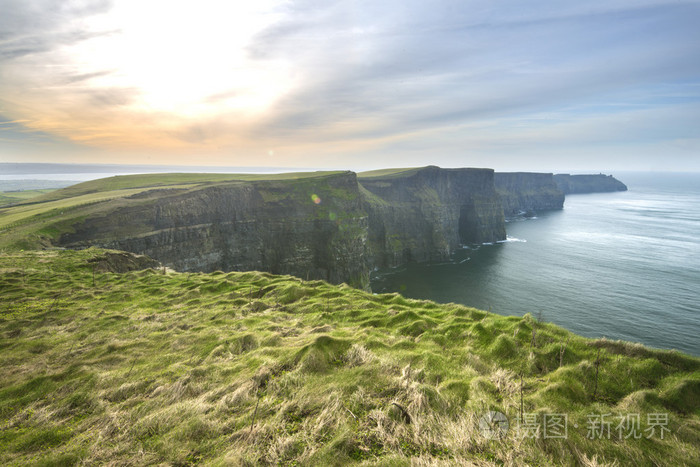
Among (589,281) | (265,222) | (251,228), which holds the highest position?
(265,222)

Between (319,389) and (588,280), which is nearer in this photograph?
(319,389)

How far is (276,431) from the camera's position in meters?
6.33

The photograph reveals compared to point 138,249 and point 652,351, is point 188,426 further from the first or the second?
point 138,249

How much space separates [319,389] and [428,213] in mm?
107270

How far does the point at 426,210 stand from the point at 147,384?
108247 mm

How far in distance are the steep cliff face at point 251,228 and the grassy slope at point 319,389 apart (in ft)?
Answer: 130

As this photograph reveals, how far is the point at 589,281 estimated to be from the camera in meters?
68.1

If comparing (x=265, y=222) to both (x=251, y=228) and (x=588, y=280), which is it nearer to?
(x=251, y=228)

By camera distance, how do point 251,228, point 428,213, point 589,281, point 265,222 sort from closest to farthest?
point 251,228
point 589,281
point 265,222
point 428,213

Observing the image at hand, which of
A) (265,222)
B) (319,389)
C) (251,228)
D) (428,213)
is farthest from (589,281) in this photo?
(319,389)

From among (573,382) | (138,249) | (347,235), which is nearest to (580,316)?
(347,235)

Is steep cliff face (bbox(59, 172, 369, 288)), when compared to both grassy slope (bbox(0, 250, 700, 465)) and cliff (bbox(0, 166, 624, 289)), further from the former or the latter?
grassy slope (bbox(0, 250, 700, 465))

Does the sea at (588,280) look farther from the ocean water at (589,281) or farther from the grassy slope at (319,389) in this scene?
the grassy slope at (319,389)

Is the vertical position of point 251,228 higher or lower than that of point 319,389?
lower
